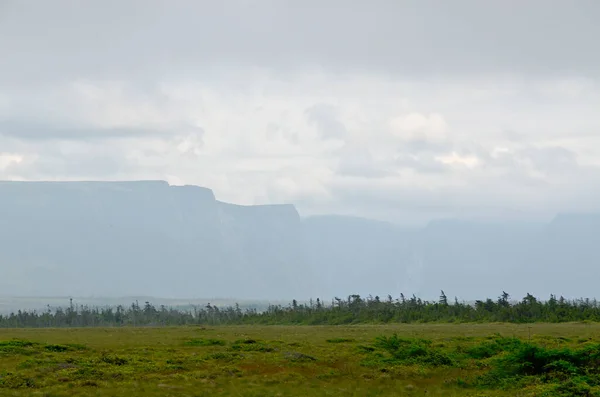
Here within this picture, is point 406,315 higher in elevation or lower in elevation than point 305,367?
higher

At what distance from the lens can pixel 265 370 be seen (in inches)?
2190

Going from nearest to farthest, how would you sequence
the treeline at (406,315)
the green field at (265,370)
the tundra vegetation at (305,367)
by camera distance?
the green field at (265,370) < the tundra vegetation at (305,367) < the treeline at (406,315)

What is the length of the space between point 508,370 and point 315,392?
12318 mm

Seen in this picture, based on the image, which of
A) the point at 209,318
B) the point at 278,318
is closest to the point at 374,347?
the point at 278,318

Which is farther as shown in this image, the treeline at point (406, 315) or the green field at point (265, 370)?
the treeline at point (406, 315)

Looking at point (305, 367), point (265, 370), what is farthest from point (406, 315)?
point (265, 370)

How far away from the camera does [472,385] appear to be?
51.9 metres

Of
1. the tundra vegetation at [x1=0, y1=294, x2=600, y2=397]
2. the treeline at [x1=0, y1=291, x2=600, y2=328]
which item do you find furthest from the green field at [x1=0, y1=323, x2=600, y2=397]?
the treeline at [x1=0, y1=291, x2=600, y2=328]

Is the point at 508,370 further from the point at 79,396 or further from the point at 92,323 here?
the point at 92,323

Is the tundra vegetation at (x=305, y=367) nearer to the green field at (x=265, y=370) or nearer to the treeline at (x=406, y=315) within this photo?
the green field at (x=265, y=370)

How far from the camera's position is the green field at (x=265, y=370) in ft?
159

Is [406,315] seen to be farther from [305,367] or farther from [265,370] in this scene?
[265,370]

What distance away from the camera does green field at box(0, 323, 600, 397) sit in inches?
1908

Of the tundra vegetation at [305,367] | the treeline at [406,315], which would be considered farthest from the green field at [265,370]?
the treeline at [406,315]
